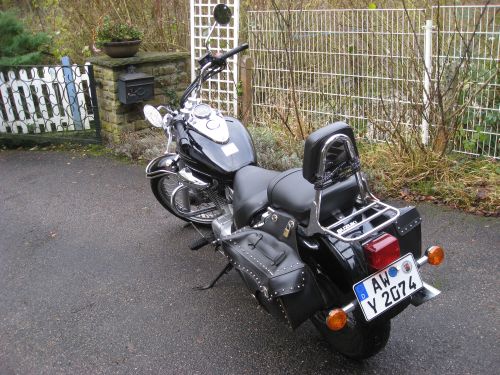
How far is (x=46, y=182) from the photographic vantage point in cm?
546

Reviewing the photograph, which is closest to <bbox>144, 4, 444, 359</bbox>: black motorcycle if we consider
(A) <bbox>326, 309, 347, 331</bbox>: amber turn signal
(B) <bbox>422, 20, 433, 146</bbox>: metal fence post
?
(A) <bbox>326, 309, 347, 331</bbox>: amber turn signal

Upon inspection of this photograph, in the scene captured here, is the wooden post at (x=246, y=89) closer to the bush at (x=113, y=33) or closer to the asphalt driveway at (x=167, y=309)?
the bush at (x=113, y=33)

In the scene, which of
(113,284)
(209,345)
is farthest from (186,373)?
(113,284)

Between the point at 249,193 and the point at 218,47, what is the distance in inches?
172

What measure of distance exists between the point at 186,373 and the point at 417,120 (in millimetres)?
3317

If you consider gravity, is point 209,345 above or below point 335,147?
below

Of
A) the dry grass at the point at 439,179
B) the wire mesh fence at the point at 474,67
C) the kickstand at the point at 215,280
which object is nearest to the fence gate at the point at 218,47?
the dry grass at the point at 439,179

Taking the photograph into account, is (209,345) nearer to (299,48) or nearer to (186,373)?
(186,373)

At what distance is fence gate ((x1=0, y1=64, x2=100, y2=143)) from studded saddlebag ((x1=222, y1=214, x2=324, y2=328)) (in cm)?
450

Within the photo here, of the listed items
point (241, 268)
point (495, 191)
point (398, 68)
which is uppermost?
point (398, 68)

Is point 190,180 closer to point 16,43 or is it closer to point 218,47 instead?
point 218,47

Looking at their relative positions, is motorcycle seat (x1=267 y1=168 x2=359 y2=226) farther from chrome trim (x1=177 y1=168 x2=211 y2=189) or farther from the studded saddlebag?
chrome trim (x1=177 y1=168 x2=211 y2=189)

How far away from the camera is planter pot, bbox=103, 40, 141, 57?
239 inches

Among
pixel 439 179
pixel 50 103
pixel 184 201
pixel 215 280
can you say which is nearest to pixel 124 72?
pixel 50 103
